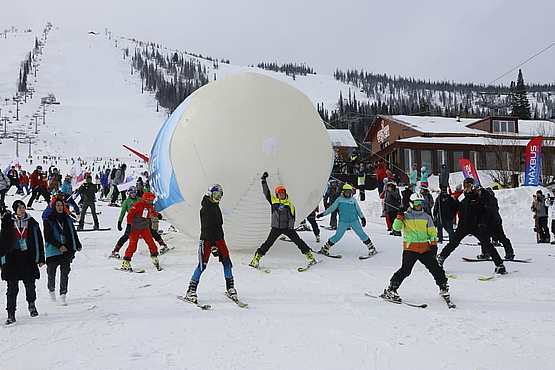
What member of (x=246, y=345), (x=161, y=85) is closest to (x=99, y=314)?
(x=246, y=345)

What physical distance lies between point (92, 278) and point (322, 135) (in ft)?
15.4

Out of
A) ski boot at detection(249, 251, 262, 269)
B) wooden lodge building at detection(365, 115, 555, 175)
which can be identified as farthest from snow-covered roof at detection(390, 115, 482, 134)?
ski boot at detection(249, 251, 262, 269)

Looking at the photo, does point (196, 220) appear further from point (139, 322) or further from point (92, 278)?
point (139, 322)

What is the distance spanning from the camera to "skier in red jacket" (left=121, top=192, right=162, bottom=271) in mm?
8914

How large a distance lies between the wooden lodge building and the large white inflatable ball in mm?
22729

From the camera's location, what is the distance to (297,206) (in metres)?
9.45

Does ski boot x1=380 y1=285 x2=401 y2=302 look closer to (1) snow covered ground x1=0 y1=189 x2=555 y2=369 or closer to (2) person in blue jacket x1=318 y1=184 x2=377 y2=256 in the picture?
(1) snow covered ground x1=0 y1=189 x2=555 y2=369

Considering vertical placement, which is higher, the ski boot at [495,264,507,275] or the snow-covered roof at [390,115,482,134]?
the snow-covered roof at [390,115,482,134]

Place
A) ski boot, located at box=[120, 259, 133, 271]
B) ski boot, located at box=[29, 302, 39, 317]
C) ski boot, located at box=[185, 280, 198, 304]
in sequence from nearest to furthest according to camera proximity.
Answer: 1. ski boot, located at box=[29, 302, 39, 317]
2. ski boot, located at box=[185, 280, 198, 304]
3. ski boot, located at box=[120, 259, 133, 271]

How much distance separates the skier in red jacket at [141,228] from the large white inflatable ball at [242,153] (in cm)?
42

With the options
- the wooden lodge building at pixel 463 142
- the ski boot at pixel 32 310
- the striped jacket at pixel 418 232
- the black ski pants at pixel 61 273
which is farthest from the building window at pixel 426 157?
the ski boot at pixel 32 310

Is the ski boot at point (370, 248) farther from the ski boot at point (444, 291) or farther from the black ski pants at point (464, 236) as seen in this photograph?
the ski boot at point (444, 291)

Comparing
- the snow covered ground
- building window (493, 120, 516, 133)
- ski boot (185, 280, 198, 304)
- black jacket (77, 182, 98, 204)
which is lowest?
the snow covered ground

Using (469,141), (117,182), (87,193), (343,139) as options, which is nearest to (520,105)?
(343,139)
